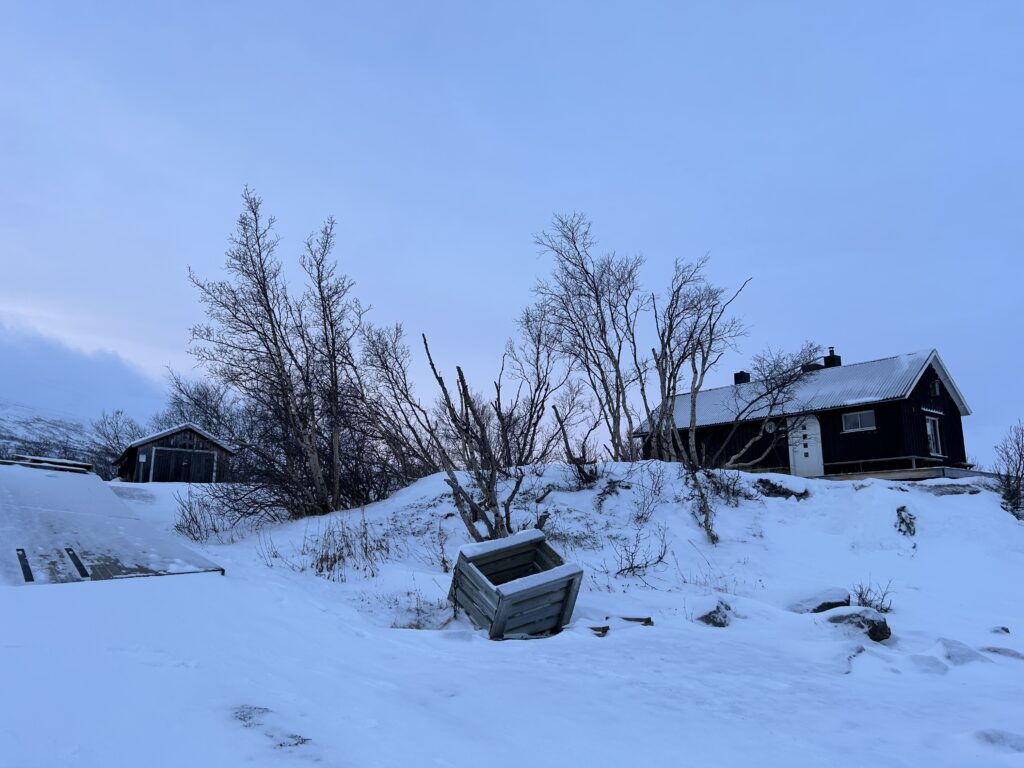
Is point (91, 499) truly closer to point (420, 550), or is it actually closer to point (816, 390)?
point (420, 550)

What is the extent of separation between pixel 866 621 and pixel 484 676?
4.21m

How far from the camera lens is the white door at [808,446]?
961 inches

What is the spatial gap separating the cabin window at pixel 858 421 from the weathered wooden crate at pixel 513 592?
2089 centimetres

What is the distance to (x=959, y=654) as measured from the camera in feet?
17.6

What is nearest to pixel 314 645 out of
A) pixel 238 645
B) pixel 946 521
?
pixel 238 645

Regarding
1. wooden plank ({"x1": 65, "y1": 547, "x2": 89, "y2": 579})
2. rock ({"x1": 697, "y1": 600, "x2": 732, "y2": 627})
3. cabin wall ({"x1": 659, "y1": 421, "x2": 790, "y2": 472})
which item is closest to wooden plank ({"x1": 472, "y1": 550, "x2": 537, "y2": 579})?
rock ({"x1": 697, "y1": 600, "x2": 732, "y2": 627})

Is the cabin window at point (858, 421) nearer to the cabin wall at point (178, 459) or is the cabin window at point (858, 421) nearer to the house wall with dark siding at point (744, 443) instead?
the house wall with dark siding at point (744, 443)

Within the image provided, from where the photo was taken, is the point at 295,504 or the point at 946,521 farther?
the point at 295,504

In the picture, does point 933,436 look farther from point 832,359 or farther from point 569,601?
point 569,601

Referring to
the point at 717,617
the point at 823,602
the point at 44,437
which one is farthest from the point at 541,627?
the point at 44,437

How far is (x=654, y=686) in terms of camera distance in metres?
4.29

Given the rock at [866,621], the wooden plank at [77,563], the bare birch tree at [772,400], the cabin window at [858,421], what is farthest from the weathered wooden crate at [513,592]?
the cabin window at [858,421]

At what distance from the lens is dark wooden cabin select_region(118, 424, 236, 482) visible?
31.0 m

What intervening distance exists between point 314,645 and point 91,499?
8.26 m
